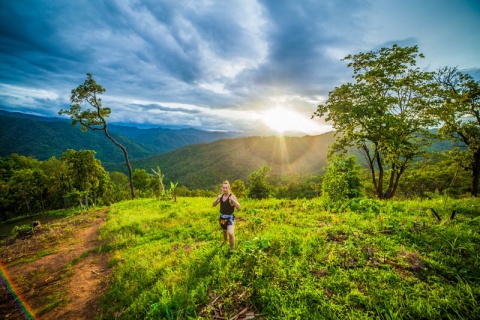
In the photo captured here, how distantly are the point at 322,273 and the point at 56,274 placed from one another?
10.7 metres

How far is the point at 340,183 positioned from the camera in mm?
12648

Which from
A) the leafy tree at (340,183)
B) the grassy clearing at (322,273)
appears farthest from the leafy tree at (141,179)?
the leafy tree at (340,183)

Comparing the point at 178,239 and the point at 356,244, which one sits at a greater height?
the point at 356,244

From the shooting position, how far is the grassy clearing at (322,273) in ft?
13.3

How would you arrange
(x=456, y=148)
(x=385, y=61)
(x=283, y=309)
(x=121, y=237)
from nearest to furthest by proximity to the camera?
1. (x=283, y=309)
2. (x=121, y=237)
3. (x=385, y=61)
4. (x=456, y=148)

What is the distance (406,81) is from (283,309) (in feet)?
60.4

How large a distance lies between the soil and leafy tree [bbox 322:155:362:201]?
12.8 metres

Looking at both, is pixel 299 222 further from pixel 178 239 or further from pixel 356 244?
pixel 178 239

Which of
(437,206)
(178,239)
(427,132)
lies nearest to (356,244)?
(437,206)

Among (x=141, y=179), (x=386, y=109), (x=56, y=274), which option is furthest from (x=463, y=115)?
(x=141, y=179)

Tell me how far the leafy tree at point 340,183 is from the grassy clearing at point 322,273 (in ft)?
11.5

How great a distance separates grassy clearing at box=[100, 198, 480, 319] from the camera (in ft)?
13.3

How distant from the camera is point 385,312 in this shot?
3.75m

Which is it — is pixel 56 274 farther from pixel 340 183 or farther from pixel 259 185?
pixel 259 185
